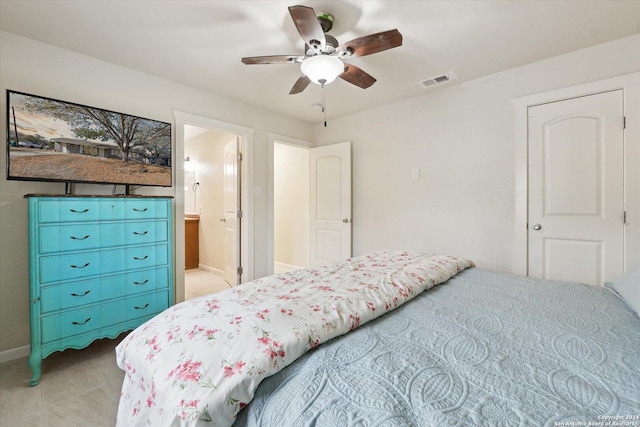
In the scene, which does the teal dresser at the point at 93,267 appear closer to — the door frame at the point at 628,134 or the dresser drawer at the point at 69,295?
the dresser drawer at the point at 69,295

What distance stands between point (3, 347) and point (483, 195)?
165 inches

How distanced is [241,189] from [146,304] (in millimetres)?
1704

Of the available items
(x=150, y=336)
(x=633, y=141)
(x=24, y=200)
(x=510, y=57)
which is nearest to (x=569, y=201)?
(x=633, y=141)

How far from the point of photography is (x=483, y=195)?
2812mm

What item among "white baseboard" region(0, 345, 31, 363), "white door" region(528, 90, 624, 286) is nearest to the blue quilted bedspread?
"white door" region(528, 90, 624, 286)

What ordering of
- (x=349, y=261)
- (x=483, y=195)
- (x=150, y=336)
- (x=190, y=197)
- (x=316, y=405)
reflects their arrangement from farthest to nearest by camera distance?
1. (x=190, y=197)
2. (x=483, y=195)
3. (x=349, y=261)
4. (x=150, y=336)
5. (x=316, y=405)

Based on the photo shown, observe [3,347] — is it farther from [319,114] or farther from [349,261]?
[319,114]

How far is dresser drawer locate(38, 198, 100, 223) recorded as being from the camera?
1.85m

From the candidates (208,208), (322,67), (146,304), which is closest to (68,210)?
(146,304)

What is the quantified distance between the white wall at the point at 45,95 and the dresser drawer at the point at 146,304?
0.53 metres

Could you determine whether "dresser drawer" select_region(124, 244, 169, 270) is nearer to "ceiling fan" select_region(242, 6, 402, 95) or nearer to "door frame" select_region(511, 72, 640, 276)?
"ceiling fan" select_region(242, 6, 402, 95)

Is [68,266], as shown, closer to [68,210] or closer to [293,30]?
[68,210]

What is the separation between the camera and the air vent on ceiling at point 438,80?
2.71 meters

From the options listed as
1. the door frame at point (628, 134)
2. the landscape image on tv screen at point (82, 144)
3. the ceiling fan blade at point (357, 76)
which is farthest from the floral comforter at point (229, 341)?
the door frame at point (628, 134)
